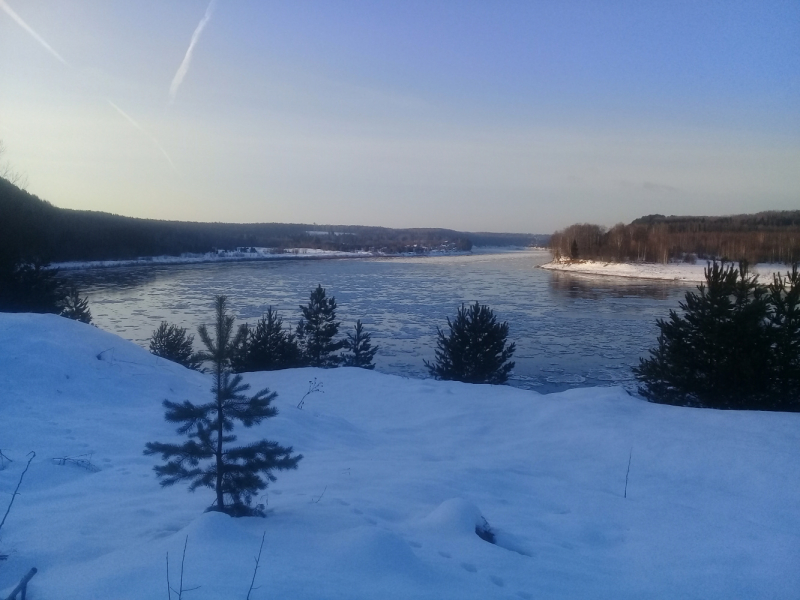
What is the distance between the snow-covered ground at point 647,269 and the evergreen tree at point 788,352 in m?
50.3

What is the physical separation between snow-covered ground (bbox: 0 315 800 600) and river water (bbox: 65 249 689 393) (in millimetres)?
9374

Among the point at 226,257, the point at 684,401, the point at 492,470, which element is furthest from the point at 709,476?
the point at 226,257

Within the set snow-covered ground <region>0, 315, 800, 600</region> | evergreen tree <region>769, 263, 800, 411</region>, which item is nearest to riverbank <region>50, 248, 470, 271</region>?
snow-covered ground <region>0, 315, 800, 600</region>

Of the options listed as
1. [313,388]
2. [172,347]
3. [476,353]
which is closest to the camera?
[313,388]

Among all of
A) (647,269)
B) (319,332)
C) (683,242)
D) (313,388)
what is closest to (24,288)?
(319,332)

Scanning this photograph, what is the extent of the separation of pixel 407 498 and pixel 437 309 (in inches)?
1145

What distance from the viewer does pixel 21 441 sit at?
18.4 feet

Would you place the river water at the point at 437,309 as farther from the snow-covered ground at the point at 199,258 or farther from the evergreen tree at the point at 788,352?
the snow-covered ground at the point at 199,258

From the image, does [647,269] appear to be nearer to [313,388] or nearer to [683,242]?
[683,242]

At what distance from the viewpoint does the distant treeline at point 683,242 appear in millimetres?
72812

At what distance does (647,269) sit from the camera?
68375 mm

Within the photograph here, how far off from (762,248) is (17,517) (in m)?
84.7

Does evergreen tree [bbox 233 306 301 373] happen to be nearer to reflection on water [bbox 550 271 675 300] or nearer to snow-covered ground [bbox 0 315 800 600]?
snow-covered ground [bbox 0 315 800 600]

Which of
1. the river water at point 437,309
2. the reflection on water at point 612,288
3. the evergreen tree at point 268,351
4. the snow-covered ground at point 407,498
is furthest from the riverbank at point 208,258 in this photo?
the snow-covered ground at point 407,498
